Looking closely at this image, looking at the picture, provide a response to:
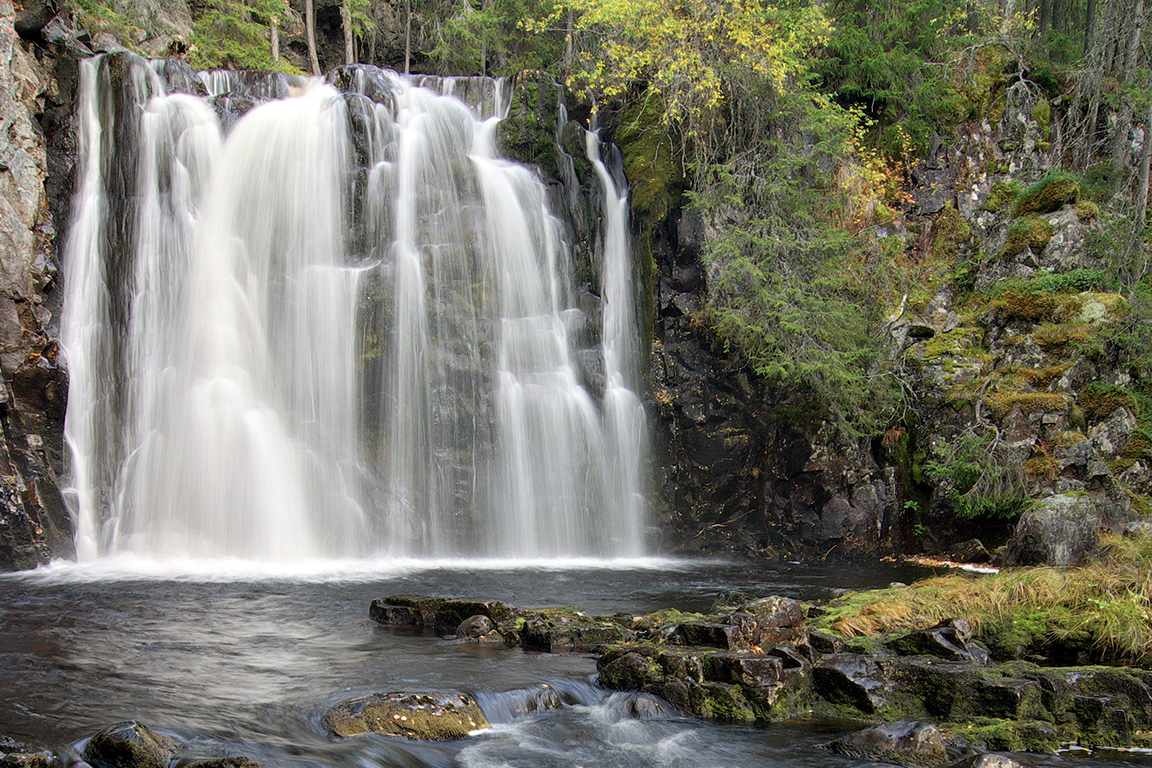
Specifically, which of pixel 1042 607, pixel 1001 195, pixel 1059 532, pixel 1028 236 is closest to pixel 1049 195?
pixel 1028 236

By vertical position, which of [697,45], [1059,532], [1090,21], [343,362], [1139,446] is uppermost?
[1090,21]

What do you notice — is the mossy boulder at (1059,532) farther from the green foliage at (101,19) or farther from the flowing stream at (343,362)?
the green foliage at (101,19)

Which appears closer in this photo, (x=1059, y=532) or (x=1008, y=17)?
(x=1059, y=532)

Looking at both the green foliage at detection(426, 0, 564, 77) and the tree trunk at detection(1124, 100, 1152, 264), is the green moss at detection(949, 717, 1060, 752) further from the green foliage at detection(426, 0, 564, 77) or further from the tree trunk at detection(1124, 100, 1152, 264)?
the green foliage at detection(426, 0, 564, 77)

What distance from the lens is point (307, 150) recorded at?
1630 centimetres

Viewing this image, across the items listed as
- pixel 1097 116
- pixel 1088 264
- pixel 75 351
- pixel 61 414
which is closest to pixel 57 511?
pixel 61 414

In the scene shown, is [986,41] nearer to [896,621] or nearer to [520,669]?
[896,621]

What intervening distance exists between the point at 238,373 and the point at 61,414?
2820mm

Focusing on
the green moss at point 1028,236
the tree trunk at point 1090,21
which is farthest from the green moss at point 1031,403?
the tree trunk at point 1090,21

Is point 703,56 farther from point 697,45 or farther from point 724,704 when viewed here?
point 724,704

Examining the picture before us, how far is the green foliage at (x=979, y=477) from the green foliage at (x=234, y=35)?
1967 centimetres

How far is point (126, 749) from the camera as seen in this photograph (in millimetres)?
4613

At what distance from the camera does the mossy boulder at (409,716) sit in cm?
567

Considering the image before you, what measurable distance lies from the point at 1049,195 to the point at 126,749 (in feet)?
62.0
